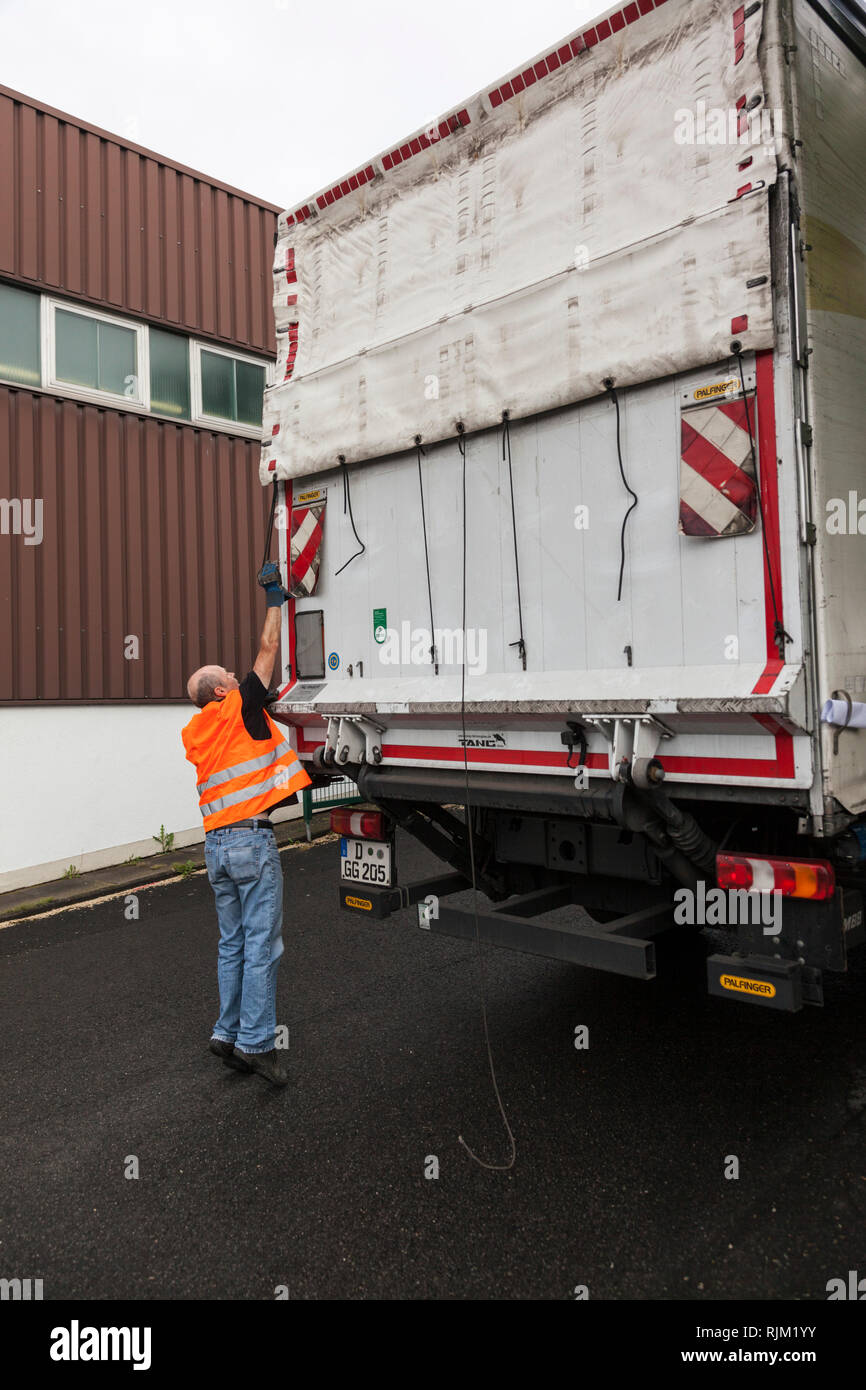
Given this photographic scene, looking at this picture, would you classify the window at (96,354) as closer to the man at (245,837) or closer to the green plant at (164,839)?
the green plant at (164,839)

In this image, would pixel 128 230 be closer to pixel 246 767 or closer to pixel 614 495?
pixel 246 767

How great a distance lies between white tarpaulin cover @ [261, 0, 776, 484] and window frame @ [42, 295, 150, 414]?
4.99 metres

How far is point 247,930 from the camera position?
4.25 metres

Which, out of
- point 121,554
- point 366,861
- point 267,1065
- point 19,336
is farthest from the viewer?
point 121,554

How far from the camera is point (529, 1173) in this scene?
130 inches

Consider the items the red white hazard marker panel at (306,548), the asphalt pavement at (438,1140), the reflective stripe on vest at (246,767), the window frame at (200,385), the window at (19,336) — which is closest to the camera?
the asphalt pavement at (438,1140)

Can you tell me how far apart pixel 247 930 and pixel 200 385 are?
754cm

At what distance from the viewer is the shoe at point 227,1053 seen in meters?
4.22

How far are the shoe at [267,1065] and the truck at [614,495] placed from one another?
2.55 ft

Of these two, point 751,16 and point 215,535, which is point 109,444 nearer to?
point 215,535

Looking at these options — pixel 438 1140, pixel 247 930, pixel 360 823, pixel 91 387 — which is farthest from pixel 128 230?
pixel 438 1140

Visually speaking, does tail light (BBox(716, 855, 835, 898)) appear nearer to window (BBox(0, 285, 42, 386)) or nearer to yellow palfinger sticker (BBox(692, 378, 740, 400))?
yellow palfinger sticker (BBox(692, 378, 740, 400))

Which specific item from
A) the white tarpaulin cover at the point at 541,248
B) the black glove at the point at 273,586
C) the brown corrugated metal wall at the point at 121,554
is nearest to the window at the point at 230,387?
the brown corrugated metal wall at the point at 121,554

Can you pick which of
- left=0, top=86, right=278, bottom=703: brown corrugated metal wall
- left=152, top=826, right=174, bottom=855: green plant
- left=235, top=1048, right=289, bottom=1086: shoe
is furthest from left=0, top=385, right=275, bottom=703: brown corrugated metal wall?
left=235, top=1048, right=289, bottom=1086: shoe
